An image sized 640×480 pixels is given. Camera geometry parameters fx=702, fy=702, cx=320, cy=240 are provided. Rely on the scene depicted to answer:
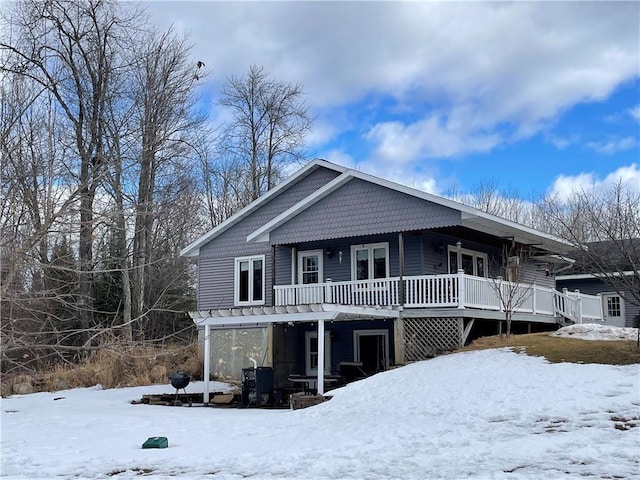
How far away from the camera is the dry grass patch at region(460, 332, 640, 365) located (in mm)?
15414

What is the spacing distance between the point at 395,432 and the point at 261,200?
14.8 meters

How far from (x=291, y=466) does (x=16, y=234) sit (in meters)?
4.80

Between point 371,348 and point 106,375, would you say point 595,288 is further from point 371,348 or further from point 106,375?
point 106,375

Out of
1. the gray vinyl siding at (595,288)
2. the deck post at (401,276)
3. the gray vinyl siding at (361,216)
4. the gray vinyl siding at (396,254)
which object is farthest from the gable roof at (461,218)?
the gray vinyl siding at (595,288)

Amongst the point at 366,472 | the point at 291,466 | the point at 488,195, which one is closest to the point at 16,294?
the point at 291,466

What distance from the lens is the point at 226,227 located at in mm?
26438

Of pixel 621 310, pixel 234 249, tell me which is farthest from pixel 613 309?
pixel 234 249

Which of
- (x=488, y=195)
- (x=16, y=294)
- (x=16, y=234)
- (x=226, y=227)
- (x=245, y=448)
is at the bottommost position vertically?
(x=245, y=448)

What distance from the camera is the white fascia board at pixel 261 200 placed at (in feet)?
80.5

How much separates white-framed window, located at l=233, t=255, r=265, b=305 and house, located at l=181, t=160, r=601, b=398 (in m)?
0.04

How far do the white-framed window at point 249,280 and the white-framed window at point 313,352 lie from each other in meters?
2.44

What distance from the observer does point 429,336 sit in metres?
19.9

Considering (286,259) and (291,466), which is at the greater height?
(286,259)

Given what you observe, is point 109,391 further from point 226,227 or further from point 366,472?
point 366,472
